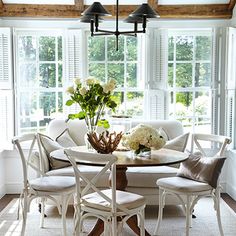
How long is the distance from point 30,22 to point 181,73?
2.10m

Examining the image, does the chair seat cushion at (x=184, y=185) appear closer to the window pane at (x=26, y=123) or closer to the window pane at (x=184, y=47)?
the window pane at (x=184, y=47)

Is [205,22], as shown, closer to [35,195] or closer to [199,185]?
[199,185]

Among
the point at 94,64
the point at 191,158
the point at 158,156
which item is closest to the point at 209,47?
the point at 94,64

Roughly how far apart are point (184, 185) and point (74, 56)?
2.58 metres

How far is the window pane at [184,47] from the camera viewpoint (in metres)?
5.80

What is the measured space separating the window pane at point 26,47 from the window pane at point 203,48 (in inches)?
85.4

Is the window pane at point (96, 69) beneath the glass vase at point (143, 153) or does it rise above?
above

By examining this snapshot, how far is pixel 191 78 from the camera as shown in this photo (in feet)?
19.2

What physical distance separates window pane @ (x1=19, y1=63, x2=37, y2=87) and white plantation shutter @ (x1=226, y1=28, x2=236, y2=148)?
2539 millimetres

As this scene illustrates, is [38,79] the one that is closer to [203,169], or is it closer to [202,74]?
[202,74]

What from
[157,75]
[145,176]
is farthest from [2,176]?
[157,75]

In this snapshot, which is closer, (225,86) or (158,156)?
(158,156)

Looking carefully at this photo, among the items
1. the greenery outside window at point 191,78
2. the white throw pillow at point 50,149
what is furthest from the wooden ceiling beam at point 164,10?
the white throw pillow at point 50,149

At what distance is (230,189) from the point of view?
5.61 metres
